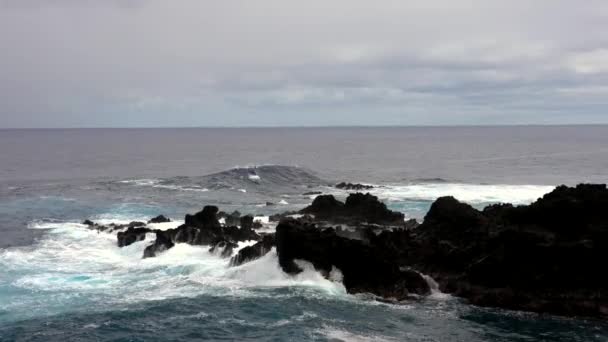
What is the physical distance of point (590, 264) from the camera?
33.9 meters

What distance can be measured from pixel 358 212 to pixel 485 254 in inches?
766

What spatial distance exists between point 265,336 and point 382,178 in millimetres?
81678

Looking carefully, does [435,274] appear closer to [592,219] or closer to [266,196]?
[592,219]

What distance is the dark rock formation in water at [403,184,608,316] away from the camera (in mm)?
33906

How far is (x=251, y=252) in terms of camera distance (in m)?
41.9

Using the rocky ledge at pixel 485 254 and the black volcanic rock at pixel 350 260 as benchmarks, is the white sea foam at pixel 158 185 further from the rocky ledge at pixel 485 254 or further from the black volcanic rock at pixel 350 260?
the black volcanic rock at pixel 350 260

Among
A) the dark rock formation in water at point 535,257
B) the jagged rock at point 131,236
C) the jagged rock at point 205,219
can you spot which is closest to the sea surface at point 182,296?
the jagged rock at point 131,236

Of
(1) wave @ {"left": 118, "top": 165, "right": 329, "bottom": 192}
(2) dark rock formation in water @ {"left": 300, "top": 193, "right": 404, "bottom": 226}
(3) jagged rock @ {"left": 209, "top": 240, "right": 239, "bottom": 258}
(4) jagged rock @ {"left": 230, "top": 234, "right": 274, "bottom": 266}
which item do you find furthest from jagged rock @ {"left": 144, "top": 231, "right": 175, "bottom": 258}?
(1) wave @ {"left": 118, "top": 165, "right": 329, "bottom": 192}

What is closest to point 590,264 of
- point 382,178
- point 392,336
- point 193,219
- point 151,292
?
point 392,336

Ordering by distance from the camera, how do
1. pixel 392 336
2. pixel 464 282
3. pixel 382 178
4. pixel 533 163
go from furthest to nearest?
1. pixel 533 163
2. pixel 382 178
3. pixel 464 282
4. pixel 392 336

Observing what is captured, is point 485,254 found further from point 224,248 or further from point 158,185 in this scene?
point 158,185

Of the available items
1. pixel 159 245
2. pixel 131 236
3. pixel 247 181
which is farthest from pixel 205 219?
pixel 247 181

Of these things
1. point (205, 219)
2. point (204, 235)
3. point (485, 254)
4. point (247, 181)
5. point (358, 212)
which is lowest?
point (204, 235)

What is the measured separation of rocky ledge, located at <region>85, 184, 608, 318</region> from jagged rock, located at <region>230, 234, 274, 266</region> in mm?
67
